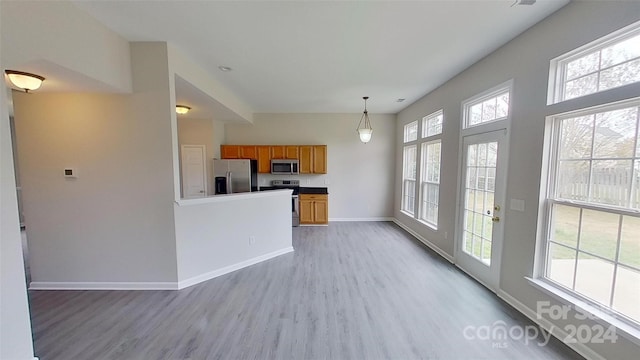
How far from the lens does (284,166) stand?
627 centimetres

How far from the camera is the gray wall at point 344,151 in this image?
21.3 feet

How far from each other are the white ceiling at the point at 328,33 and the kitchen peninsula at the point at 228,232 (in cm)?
192

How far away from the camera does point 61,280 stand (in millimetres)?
2934

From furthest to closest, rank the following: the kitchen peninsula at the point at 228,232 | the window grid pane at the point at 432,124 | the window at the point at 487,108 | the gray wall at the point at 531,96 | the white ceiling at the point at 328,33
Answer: the window grid pane at the point at 432,124, the kitchen peninsula at the point at 228,232, the window at the point at 487,108, the white ceiling at the point at 328,33, the gray wall at the point at 531,96

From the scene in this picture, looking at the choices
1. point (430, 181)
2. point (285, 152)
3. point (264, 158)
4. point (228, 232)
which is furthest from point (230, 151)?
point (430, 181)

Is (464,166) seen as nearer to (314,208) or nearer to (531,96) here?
(531,96)

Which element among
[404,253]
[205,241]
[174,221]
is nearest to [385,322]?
[404,253]

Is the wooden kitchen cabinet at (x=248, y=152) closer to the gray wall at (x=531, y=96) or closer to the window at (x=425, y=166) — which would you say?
the window at (x=425, y=166)

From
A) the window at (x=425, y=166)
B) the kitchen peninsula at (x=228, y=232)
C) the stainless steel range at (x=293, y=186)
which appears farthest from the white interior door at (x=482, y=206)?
the stainless steel range at (x=293, y=186)

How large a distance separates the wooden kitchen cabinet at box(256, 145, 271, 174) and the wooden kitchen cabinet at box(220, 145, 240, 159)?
1.73 feet

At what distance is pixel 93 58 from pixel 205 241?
2345 millimetres

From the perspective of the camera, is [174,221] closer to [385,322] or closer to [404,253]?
[385,322]

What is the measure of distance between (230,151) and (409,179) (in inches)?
183

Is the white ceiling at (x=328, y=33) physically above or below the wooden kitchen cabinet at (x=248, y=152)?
above
